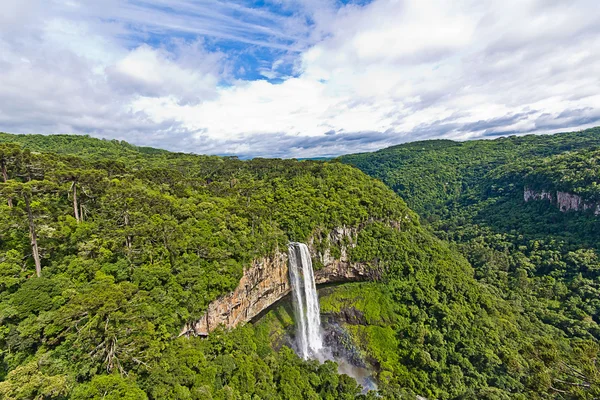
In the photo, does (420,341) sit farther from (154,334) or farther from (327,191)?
(154,334)

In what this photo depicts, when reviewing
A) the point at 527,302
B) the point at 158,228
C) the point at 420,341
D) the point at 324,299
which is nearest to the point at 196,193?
the point at 158,228

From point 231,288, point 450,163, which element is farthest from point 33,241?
point 450,163

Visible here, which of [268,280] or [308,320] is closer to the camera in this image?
[268,280]

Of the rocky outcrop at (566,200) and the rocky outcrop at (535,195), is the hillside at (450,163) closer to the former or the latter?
the rocky outcrop at (535,195)

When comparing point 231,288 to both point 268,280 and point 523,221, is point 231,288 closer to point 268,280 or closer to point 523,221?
point 268,280

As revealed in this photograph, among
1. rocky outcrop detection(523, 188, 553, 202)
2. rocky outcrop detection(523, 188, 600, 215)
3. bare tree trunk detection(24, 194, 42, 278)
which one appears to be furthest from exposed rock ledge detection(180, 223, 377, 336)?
rocky outcrop detection(523, 188, 553, 202)
